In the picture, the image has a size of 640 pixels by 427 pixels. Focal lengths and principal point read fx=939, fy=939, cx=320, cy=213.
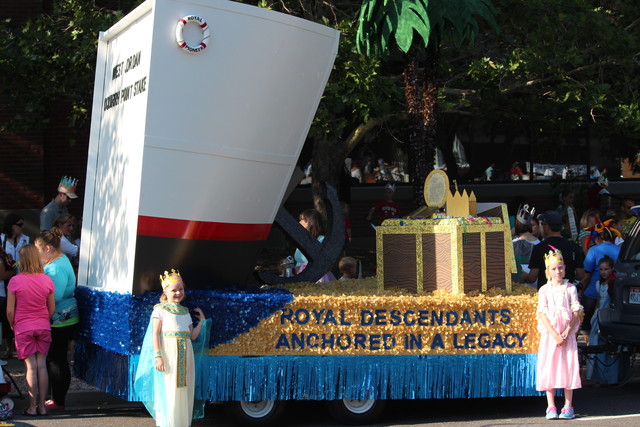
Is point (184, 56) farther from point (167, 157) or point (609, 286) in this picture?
point (609, 286)

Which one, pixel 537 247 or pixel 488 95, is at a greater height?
pixel 488 95

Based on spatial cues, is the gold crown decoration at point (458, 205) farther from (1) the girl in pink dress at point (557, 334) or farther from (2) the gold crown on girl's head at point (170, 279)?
(2) the gold crown on girl's head at point (170, 279)

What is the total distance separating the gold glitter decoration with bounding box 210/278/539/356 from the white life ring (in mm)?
2171

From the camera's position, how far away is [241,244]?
7766 millimetres

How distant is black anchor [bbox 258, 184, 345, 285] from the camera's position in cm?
910

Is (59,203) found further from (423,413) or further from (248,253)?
(423,413)

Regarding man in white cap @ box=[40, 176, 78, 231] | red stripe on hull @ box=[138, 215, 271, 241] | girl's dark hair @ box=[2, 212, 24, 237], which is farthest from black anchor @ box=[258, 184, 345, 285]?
man in white cap @ box=[40, 176, 78, 231]

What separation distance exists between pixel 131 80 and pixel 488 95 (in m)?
7.52

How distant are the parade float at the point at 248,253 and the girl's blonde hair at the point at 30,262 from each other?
1.66ft

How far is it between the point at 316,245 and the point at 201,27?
2.89 metres

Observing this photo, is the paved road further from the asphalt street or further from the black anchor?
the black anchor

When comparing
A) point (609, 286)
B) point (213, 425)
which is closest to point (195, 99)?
point (213, 425)


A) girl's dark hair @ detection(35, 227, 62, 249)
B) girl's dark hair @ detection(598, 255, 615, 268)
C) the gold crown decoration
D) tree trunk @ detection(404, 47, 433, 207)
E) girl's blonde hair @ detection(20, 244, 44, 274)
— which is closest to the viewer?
girl's blonde hair @ detection(20, 244, 44, 274)

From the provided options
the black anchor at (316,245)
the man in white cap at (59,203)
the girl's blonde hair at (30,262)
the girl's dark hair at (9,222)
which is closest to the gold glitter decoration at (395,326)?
the black anchor at (316,245)
